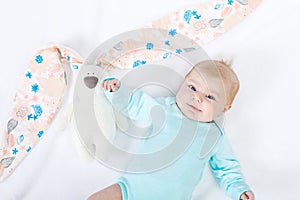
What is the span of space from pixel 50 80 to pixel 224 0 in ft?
1.93

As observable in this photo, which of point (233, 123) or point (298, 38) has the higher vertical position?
point (298, 38)

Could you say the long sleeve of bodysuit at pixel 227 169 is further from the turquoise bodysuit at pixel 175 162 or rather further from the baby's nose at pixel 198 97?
the baby's nose at pixel 198 97

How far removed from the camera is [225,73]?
59.1 inches

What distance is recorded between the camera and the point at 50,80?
1.53 m

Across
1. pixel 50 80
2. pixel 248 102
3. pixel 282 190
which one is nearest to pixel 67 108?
pixel 50 80

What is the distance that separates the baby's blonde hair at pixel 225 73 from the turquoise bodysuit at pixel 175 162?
0.11 m

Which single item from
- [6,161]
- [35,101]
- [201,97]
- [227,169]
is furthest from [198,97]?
[6,161]

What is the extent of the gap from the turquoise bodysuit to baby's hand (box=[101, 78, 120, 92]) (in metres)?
0.01

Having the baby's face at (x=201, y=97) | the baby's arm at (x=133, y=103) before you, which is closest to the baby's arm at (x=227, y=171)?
the baby's face at (x=201, y=97)

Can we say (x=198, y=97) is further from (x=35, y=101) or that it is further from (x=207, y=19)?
(x=35, y=101)

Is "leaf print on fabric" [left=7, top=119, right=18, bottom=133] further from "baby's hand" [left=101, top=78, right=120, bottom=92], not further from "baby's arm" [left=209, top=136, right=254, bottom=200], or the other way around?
"baby's arm" [left=209, top=136, right=254, bottom=200]

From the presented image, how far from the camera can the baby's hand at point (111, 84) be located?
1.43m

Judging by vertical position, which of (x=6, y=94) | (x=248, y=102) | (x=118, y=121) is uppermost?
(x=248, y=102)

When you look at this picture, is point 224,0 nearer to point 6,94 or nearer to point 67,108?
point 67,108
